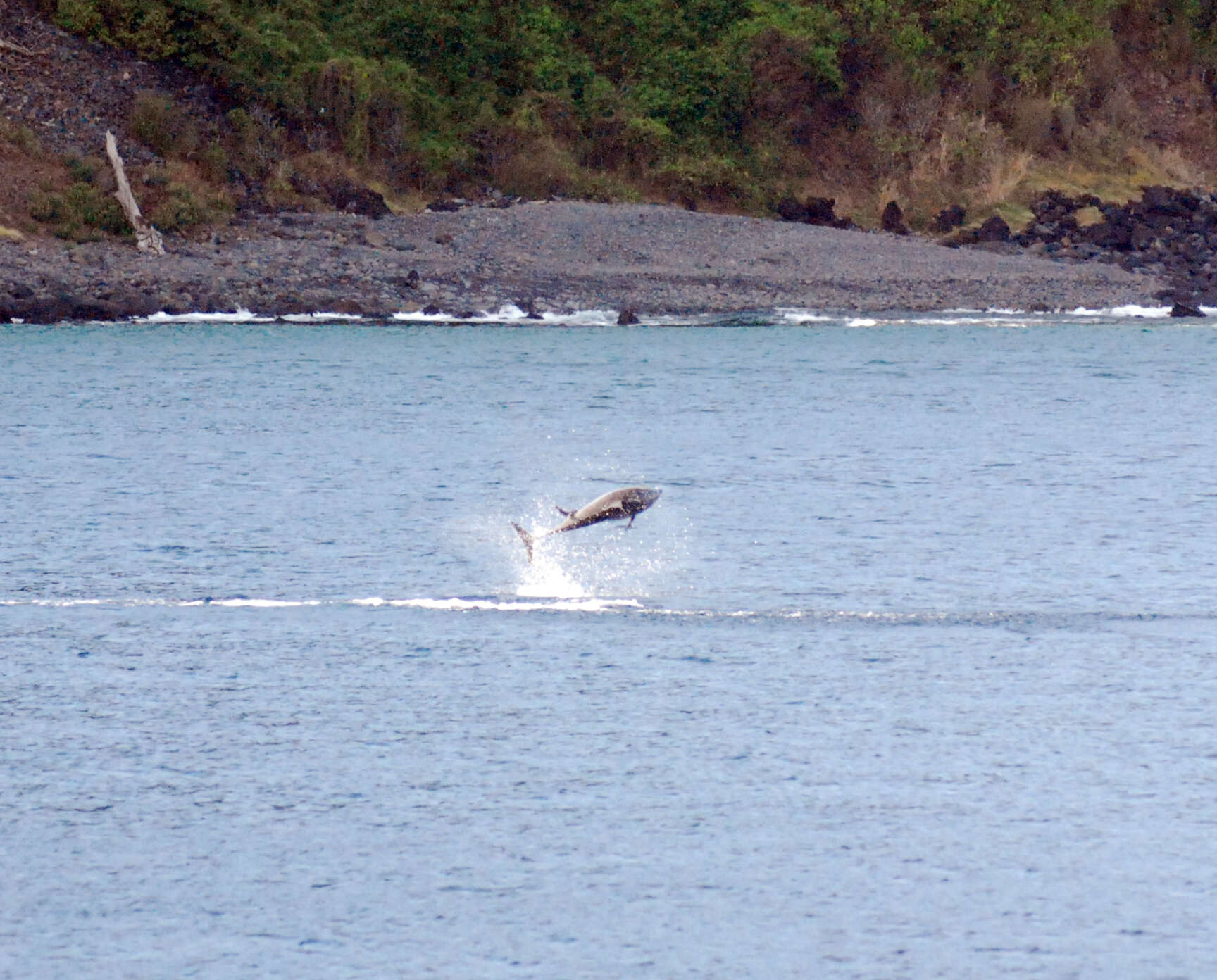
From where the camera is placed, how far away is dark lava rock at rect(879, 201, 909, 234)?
4931cm

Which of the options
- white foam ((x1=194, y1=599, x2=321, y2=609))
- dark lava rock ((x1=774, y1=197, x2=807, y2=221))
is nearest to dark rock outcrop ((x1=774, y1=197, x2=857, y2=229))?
dark lava rock ((x1=774, y1=197, x2=807, y2=221))

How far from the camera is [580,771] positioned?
28.3 ft

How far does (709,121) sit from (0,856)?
45.8 m

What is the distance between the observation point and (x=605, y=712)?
9625mm

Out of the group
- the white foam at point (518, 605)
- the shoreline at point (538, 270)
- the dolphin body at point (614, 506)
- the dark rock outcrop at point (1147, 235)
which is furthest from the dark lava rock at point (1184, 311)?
the dolphin body at point (614, 506)

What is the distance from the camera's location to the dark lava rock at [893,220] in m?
49.3

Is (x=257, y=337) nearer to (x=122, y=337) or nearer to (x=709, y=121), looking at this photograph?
(x=122, y=337)

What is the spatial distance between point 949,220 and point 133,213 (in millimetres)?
20420

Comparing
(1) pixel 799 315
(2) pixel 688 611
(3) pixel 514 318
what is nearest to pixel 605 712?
(2) pixel 688 611

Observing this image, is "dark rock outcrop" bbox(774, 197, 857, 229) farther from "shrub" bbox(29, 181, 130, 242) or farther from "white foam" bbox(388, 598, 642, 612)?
"white foam" bbox(388, 598, 642, 612)

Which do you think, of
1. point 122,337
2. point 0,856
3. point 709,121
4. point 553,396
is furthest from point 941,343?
point 0,856

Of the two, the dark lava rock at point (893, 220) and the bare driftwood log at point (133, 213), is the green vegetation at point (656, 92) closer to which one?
the dark lava rock at point (893, 220)

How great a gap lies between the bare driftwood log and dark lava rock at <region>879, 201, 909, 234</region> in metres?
18.2

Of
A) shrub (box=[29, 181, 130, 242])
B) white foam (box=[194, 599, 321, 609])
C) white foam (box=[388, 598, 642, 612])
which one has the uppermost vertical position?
white foam (box=[388, 598, 642, 612])
